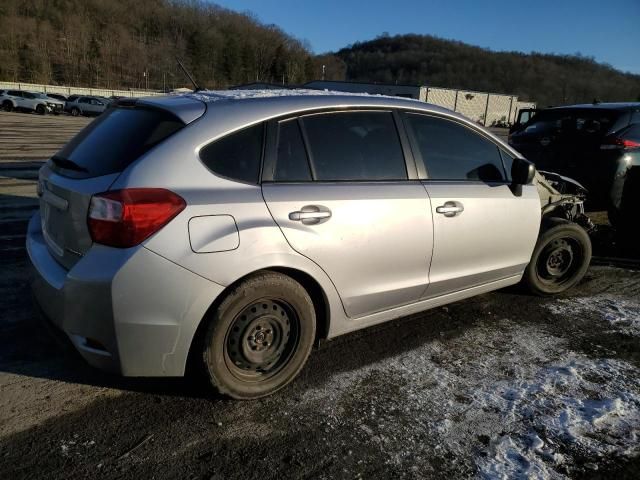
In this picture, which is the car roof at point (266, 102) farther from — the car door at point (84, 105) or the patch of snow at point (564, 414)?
the car door at point (84, 105)

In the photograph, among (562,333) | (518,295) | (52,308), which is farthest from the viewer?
(518,295)

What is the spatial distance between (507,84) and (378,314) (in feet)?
470

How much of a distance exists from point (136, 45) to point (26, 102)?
267 ft

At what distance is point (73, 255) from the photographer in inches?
101

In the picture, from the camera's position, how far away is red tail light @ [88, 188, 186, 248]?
2.38 m

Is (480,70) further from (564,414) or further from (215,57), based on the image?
(564,414)

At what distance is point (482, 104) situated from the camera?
7812 centimetres

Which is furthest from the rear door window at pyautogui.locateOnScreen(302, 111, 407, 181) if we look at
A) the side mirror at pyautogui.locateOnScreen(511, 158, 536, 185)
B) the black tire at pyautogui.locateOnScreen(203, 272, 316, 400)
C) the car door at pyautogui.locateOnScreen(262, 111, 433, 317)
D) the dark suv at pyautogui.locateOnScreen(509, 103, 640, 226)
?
the dark suv at pyautogui.locateOnScreen(509, 103, 640, 226)

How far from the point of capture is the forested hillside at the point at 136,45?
8956 centimetres

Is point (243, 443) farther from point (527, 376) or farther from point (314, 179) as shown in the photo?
point (527, 376)

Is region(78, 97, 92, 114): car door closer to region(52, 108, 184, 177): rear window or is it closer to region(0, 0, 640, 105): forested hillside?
region(52, 108, 184, 177): rear window

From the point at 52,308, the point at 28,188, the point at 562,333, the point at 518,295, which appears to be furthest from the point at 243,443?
the point at 28,188

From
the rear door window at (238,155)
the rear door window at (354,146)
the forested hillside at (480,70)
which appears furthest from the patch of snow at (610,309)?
the forested hillside at (480,70)

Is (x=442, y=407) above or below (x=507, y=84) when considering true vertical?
below
